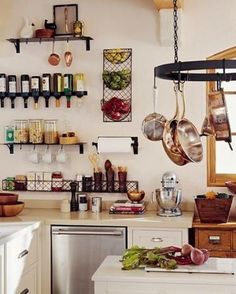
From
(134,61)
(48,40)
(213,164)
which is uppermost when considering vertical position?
(48,40)

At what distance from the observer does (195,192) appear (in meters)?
4.89

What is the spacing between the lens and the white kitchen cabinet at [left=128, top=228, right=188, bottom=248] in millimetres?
4312

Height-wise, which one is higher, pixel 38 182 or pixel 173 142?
pixel 173 142

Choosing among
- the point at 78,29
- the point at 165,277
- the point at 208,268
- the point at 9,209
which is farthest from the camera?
the point at 78,29

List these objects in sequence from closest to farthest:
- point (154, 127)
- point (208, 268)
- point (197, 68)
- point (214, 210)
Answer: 1. point (197, 68)
2. point (208, 268)
3. point (154, 127)
4. point (214, 210)

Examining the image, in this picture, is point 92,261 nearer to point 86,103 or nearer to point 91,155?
point 91,155

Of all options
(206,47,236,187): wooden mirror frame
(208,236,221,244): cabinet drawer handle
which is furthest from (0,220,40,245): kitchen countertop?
(206,47,236,187): wooden mirror frame

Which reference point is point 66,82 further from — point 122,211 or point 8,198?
point 122,211

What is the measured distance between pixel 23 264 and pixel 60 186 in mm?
1076

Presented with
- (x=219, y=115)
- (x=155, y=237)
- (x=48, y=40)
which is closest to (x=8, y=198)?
(x=155, y=237)

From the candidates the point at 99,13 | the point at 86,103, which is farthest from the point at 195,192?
the point at 99,13

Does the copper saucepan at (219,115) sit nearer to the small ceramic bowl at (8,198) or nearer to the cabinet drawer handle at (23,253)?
the cabinet drawer handle at (23,253)

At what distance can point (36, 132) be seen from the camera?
5.02 m

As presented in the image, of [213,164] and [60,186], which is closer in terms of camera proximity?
[213,164]
